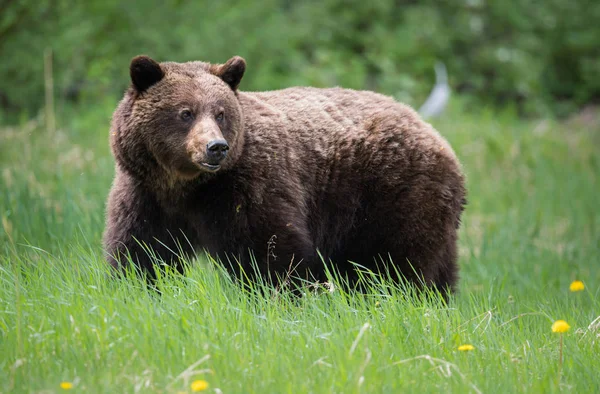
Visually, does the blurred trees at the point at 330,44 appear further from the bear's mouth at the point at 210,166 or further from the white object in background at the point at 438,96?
the bear's mouth at the point at 210,166

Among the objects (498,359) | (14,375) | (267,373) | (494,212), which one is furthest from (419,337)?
(494,212)

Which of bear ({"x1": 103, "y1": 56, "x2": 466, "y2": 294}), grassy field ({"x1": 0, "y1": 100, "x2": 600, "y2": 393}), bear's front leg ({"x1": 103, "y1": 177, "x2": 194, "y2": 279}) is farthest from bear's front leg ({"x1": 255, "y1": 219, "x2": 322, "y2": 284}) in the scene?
bear's front leg ({"x1": 103, "y1": 177, "x2": 194, "y2": 279})

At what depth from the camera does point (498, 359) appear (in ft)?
13.7

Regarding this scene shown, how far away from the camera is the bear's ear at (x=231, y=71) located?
5.48 meters

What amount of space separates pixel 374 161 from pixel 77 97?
32.3 feet

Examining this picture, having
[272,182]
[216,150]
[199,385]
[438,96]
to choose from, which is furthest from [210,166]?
[438,96]

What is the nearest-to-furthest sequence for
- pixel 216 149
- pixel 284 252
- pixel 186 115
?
pixel 216 149 < pixel 186 115 < pixel 284 252

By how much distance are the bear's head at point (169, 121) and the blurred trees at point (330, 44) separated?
4662mm

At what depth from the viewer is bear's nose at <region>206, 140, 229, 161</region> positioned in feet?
15.9

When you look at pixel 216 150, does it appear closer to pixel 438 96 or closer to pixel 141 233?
pixel 141 233

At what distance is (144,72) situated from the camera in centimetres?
525

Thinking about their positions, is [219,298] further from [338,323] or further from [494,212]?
[494,212]

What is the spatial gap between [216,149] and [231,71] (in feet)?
2.74

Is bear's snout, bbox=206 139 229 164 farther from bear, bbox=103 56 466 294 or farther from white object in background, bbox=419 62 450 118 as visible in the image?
white object in background, bbox=419 62 450 118
